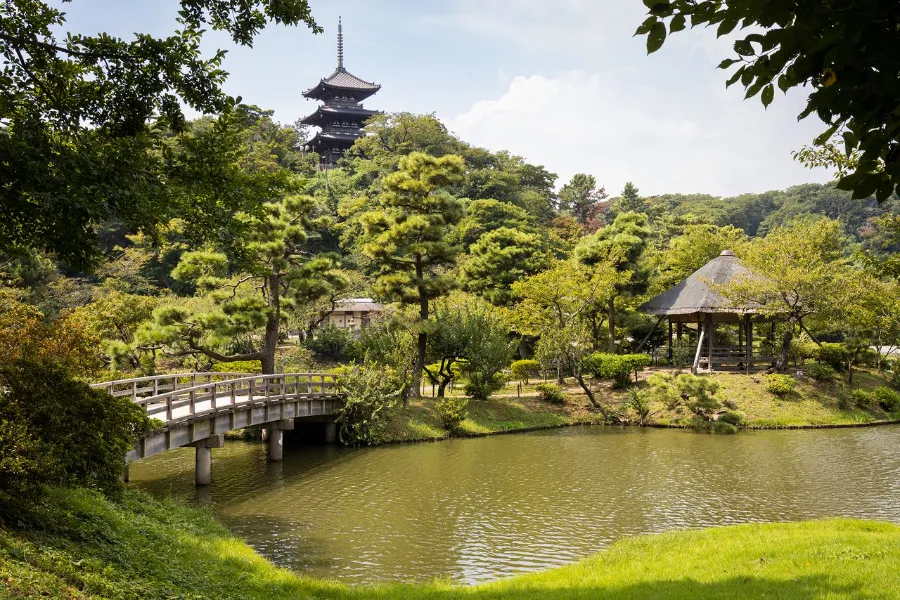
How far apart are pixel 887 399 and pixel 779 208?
69.6 meters

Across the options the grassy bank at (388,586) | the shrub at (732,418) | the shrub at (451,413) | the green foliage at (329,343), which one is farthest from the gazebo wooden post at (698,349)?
the grassy bank at (388,586)

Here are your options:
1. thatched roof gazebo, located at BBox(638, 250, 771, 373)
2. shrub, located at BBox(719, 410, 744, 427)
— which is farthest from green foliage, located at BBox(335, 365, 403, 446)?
thatched roof gazebo, located at BBox(638, 250, 771, 373)

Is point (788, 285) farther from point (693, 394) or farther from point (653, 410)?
point (653, 410)

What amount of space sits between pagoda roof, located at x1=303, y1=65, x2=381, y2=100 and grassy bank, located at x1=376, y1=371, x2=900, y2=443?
158ft

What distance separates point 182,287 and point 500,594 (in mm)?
38665

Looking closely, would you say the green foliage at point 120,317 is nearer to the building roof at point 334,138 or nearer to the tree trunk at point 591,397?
the tree trunk at point 591,397

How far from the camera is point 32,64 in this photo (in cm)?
937

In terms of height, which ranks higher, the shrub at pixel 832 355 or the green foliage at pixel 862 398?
the shrub at pixel 832 355

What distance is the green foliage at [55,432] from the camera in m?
7.34

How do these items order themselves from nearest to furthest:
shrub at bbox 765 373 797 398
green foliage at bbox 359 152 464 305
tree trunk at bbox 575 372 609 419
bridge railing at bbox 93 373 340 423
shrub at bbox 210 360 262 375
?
bridge railing at bbox 93 373 340 423
green foliage at bbox 359 152 464 305
shrub at bbox 210 360 262 375
shrub at bbox 765 373 797 398
tree trunk at bbox 575 372 609 419

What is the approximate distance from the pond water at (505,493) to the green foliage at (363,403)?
30.7 inches

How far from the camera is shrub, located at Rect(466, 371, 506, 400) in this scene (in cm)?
2652

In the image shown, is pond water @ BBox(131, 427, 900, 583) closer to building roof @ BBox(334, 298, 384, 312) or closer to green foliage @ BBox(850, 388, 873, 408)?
green foliage @ BBox(850, 388, 873, 408)

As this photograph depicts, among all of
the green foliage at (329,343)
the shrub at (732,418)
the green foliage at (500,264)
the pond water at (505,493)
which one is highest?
the green foliage at (500,264)
